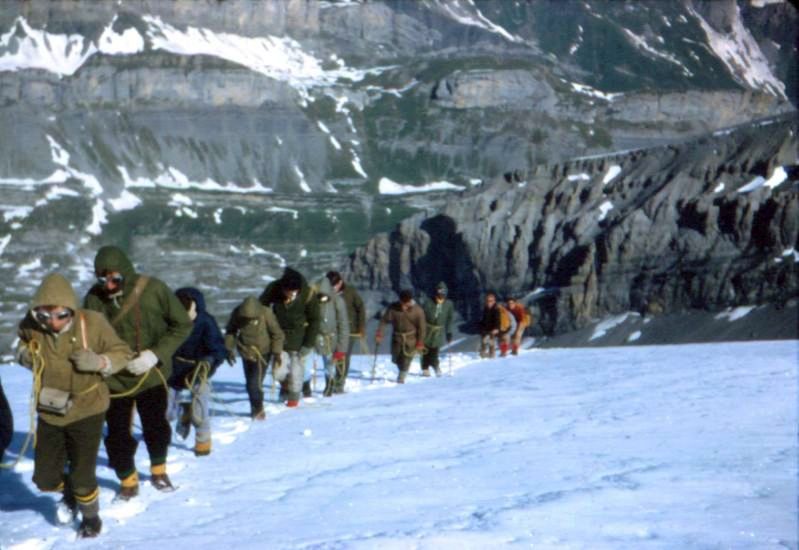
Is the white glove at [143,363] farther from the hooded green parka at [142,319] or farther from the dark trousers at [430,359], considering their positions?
the dark trousers at [430,359]

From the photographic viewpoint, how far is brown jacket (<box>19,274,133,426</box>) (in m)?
5.43

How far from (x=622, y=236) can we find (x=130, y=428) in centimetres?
6779

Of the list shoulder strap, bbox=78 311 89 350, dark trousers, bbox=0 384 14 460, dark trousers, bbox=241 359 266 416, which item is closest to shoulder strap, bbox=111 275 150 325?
shoulder strap, bbox=78 311 89 350

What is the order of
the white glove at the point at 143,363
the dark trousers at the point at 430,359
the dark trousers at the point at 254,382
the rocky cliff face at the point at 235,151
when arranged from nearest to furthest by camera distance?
the white glove at the point at 143,363 → the dark trousers at the point at 254,382 → the dark trousers at the point at 430,359 → the rocky cliff face at the point at 235,151

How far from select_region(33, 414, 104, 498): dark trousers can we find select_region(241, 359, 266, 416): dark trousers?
488cm

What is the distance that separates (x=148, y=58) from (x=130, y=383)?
199 metres

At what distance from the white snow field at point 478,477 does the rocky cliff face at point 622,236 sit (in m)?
52.2

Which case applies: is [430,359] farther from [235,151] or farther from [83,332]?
[235,151]

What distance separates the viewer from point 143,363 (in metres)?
6.07

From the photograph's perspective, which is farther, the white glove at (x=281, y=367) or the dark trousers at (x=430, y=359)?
the dark trousers at (x=430, y=359)

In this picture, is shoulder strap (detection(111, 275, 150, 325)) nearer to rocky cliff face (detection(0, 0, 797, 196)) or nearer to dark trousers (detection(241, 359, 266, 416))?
dark trousers (detection(241, 359, 266, 416))

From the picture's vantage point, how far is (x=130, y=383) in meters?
6.31

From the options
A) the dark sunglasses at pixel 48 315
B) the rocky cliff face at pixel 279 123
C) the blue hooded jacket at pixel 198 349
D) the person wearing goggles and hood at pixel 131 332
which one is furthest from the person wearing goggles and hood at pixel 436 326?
the rocky cliff face at pixel 279 123

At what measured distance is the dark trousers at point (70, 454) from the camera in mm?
5516
